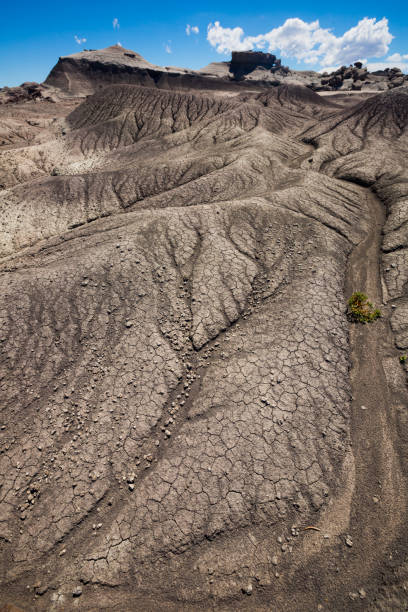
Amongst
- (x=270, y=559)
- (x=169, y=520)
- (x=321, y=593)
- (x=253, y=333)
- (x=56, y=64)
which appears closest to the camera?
(x=321, y=593)

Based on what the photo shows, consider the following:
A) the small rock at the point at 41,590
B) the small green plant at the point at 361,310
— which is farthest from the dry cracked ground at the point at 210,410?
the small green plant at the point at 361,310

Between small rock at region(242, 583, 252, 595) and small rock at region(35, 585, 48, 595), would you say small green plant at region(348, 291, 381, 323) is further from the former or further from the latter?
small rock at region(35, 585, 48, 595)

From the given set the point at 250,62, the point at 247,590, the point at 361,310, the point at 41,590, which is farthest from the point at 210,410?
the point at 250,62

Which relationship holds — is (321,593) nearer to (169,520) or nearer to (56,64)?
(169,520)

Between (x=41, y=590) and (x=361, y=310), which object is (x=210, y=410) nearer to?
(x=41, y=590)

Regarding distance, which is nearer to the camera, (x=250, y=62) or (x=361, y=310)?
(x=361, y=310)

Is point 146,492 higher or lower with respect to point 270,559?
higher

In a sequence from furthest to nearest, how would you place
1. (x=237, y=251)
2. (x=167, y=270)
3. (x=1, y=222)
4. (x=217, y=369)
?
1. (x=1, y=222)
2. (x=237, y=251)
3. (x=167, y=270)
4. (x=217, y=369)

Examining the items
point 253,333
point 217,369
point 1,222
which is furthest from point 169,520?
point 1,222
